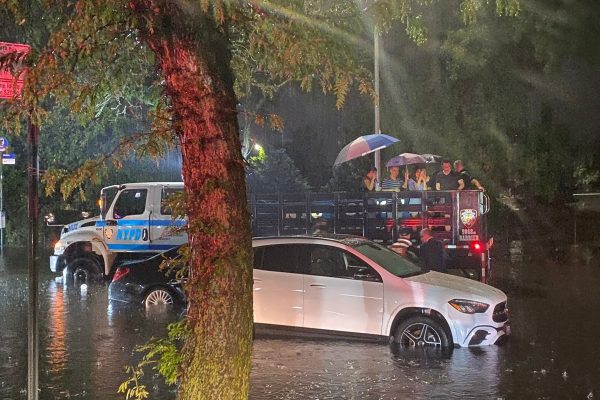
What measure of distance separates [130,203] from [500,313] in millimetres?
8509

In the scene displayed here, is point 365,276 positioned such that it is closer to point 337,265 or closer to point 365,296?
point 365,296

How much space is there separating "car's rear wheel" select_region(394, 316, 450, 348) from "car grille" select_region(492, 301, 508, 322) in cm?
65

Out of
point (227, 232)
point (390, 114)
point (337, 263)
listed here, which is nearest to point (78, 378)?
point (337, 263)

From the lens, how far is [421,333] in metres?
8.97

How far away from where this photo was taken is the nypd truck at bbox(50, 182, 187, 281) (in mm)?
14727

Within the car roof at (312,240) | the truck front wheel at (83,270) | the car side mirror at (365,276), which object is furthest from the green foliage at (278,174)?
the car side mirror at (365,276)

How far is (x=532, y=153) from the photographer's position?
88.6 feet

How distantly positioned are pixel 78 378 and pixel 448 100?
833 inches

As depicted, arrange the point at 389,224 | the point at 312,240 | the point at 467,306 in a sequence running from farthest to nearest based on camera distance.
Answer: the point at 389,224
the point at 312,240
the point at 467,306

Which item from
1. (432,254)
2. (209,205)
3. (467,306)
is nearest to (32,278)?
(209,205)

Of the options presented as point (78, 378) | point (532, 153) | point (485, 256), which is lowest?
point (78, 378)

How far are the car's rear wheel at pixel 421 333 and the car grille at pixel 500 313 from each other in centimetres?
65

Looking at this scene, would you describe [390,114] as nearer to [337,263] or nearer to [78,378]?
[337,263]

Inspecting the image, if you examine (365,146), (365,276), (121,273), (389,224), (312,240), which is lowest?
(121,273)
